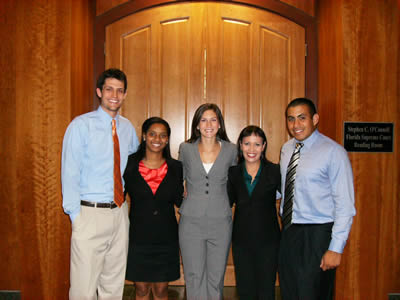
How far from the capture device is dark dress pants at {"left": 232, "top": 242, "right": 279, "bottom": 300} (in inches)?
77.2

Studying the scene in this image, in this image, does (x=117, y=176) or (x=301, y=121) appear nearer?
(x=301, y=121)

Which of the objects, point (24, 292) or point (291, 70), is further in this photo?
point (291, 70)

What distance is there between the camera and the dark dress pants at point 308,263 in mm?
1830

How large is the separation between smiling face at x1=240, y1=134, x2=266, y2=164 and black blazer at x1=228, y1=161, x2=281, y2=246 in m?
0.11

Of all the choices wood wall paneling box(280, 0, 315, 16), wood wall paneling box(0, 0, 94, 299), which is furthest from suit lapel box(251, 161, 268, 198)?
wood wall paneling box(280, 0, 315, 16)

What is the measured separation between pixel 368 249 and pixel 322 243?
949 mm

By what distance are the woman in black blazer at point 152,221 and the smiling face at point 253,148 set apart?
552 mm

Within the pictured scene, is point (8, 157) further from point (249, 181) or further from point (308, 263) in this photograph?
point (308, 263)

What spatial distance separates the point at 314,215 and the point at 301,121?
59cm

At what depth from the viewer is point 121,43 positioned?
297 centimetres

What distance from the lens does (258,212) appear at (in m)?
2.00

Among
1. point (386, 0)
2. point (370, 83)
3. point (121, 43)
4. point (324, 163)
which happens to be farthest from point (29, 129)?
point (386, 0)

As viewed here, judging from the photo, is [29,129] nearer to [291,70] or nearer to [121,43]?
[121,43]

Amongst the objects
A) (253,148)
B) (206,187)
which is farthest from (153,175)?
(253,148)
